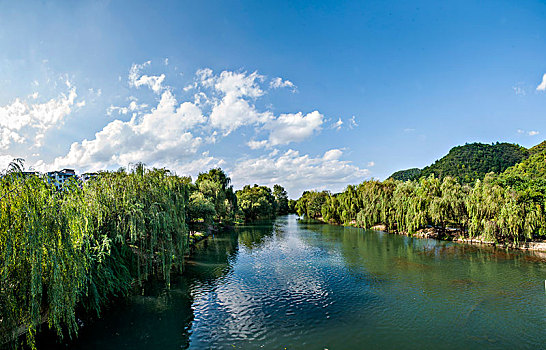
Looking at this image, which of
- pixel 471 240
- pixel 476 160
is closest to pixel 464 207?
pixel 471 240

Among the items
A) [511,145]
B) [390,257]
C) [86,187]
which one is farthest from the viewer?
[511,145]

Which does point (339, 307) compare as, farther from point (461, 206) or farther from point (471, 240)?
point (461, 206)

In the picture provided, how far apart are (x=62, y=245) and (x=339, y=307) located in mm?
11703

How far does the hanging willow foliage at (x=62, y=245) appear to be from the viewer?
24.0 ft

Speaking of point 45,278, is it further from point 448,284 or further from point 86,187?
point 448,284

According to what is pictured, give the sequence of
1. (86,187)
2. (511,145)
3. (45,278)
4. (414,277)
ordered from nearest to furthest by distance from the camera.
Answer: (45,278) < (86,187) < (414,277) < (511,145)

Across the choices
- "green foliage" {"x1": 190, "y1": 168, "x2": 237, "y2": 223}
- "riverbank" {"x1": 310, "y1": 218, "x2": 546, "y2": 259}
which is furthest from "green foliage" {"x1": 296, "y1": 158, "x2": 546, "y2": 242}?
"green foliage" {"x1": 190, "y1": 168, "x2": 237, "y2": 223}

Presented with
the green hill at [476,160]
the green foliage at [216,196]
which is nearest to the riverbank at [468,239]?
the green foliage at [216,196]

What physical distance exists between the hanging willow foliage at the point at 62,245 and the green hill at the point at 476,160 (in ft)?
333

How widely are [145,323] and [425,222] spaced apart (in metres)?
34.4

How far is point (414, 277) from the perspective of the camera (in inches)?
742

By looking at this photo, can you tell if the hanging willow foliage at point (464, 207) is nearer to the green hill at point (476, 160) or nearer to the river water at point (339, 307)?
the river water at point (339, 307)

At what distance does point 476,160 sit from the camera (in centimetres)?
11088

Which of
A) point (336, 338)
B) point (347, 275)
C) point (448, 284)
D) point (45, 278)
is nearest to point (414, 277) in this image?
point (448, 284)
